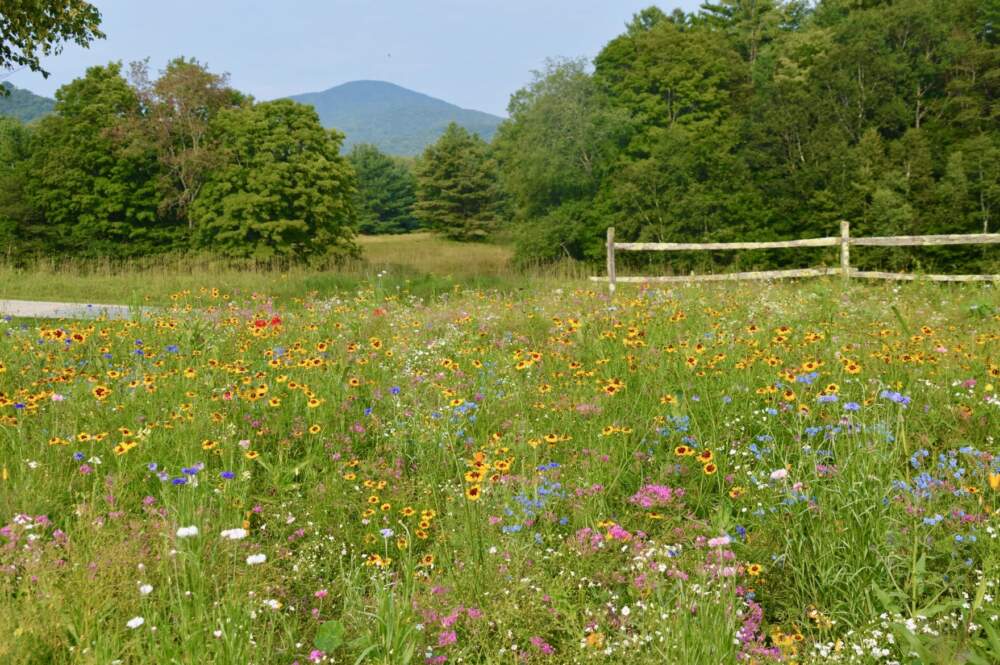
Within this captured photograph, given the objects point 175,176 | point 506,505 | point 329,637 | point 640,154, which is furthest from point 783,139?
point 329,637

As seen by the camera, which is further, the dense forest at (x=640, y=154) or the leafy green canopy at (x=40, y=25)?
the dense forest at (x=640, y=154)

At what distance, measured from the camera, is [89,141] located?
34531mm

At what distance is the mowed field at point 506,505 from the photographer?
2410 mm

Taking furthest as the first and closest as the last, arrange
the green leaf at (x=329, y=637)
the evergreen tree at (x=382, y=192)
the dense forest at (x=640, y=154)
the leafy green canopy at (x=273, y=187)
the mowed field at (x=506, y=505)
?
the evergreen tree at (x=382, y=192) < the leafy green canopy at (x=273, y=187) < the dense forest at (x=640, y=154) < the mowed field at (x=506, y=505) < the green leaf at (x=329, y=637)

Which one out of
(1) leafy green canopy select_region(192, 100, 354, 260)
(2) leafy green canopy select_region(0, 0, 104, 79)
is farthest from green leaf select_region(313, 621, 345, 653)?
(1) leafy green canopy select_region(192, 100, 354, 260)

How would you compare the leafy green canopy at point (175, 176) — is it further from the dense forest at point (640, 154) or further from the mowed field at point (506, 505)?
the mowed field at point (506, 505)

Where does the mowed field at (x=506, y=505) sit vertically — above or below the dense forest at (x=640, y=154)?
below

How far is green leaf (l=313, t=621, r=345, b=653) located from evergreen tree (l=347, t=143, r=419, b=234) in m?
73.3

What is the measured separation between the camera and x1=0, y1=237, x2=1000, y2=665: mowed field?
2.41m

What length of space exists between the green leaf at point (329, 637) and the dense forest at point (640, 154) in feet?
102

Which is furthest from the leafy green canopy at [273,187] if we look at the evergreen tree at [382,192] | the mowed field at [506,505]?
the evergreen tree at [382,192]

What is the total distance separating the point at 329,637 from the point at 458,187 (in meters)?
64.2

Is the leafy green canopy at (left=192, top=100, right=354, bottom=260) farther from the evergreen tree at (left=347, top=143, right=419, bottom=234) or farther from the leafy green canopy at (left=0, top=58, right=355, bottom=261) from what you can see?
the evergreen tree at (left=347, top=143, right=419, bottom=234)

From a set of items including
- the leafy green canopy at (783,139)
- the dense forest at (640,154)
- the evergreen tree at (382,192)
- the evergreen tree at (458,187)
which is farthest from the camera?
the evergreen tree at (382,192)
